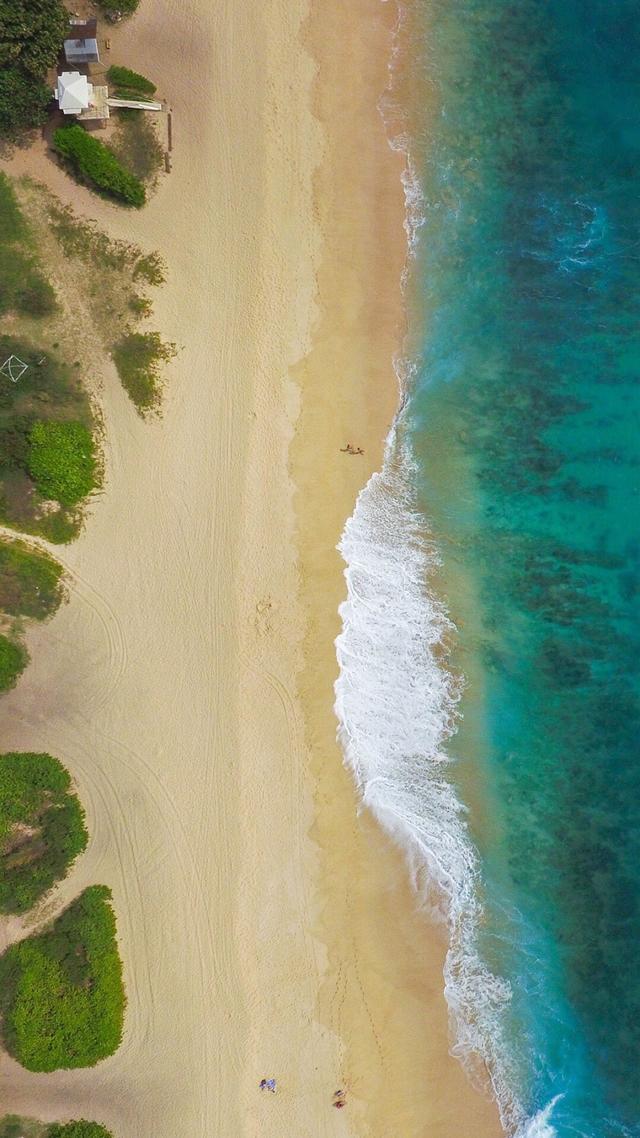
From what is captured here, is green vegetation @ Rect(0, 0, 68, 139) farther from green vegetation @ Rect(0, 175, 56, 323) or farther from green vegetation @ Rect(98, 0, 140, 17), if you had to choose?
green vegetation @ Rect(0, 175, 56, 323)

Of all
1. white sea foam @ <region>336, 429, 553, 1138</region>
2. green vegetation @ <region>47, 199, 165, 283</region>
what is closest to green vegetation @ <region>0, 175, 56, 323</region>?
green vegetation @ <region>47, 199, 165, 283</region>

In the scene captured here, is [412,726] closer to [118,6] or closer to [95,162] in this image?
[95,162]

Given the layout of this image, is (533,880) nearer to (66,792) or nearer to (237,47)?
(66,792)

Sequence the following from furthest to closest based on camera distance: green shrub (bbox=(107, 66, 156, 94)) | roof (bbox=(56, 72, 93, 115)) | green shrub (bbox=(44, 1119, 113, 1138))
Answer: green shrub (bbox=(107, 66, 156, 94)), green shrub (bbox=(44, 1119, 113, 1138)), roof (bbox=(56, 72, 93, 115))

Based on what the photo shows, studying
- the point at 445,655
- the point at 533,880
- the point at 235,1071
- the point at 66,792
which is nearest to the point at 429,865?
the point at 533,880

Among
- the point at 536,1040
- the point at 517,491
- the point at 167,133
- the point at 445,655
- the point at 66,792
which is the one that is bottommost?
the point at 536,1040
